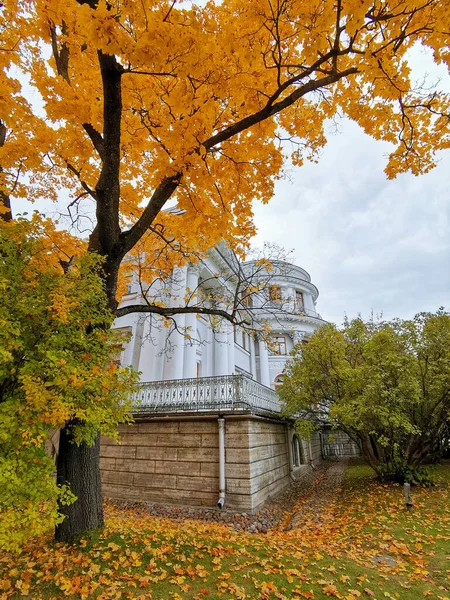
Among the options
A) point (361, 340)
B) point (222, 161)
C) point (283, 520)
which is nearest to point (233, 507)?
point (283, 520)

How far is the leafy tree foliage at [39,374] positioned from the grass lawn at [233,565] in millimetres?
1237

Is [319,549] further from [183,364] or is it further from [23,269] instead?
[183,364]

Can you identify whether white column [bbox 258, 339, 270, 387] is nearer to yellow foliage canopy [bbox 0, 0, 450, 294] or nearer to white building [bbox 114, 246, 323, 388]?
white building [bbox 114, 246, 323, 388]

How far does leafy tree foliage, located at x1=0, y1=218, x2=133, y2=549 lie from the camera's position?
121 inches

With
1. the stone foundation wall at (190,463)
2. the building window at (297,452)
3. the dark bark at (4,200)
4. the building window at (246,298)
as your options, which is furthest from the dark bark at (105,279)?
the building window at (297,452)

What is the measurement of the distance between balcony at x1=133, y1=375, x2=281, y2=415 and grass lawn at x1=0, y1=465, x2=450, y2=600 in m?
3.00

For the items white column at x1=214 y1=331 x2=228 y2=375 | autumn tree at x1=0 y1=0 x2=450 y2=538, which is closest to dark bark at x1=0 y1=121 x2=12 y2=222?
autumn tree at x1=0 y1=0 x2=450 y2=538

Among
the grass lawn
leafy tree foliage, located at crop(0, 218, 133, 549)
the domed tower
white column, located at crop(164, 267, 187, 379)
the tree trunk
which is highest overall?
the domed tower

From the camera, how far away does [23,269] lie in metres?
3.58

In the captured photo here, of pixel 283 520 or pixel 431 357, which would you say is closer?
pixel 283 520

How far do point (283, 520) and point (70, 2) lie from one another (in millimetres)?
11536

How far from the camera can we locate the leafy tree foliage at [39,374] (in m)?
3.08

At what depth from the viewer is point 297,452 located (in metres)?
14.6

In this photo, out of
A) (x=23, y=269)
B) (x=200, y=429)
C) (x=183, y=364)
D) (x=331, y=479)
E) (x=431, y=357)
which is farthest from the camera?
(x=183, y=364)
